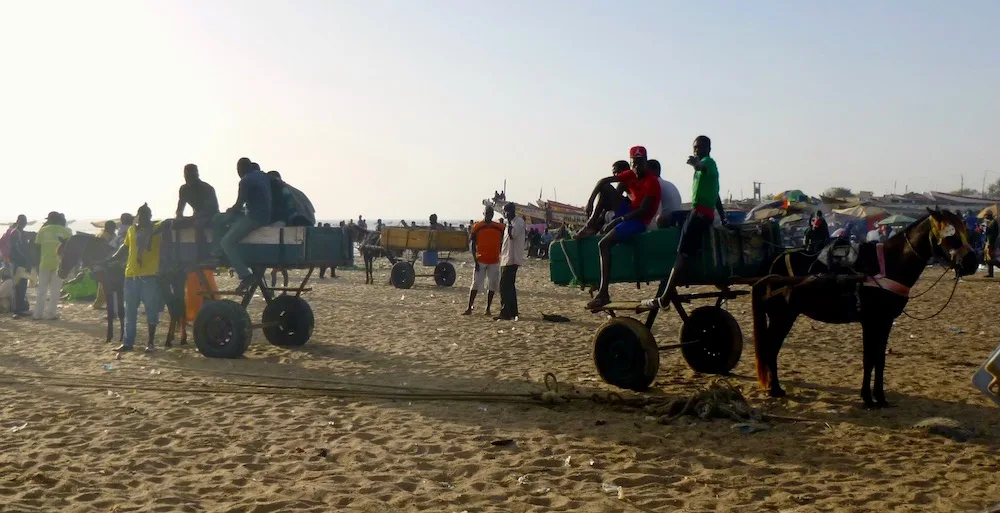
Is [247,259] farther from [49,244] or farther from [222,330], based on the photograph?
[49,244]

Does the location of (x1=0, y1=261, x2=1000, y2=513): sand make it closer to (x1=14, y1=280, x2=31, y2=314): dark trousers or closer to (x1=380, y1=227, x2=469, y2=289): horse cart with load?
(x1=14, y1=280, x2=31, y2=314): dark trousers

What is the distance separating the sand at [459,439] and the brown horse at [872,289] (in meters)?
0.58

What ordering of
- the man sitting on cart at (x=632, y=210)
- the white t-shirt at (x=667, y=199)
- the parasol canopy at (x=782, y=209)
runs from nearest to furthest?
the man sitting on cart at (x=632, y=210) < the white t-shirt at (x=667, y=199) < the parasol canopy at (x=782, y=209)

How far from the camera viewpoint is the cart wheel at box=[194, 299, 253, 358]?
35.0 ft

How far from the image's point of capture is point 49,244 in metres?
14.9

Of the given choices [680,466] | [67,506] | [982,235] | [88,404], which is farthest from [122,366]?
[982,235]

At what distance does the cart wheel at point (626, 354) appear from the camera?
27.2 feet

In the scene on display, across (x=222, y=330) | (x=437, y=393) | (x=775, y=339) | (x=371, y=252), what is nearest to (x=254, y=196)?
(x=222, y=330)

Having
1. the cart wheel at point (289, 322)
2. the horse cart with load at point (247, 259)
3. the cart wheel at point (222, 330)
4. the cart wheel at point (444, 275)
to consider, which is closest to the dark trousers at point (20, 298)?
the horse cart with load at point (247, 259)

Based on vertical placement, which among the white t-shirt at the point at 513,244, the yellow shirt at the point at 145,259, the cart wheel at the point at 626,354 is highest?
A: the white t-shirt at the point at 513,244

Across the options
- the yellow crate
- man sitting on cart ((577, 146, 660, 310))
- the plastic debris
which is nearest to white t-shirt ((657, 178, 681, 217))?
man sitting on cart ((577, 146, 660, 310))

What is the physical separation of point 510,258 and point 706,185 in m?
6.64

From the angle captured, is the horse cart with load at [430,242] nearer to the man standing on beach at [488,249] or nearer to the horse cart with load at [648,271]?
the man standing on beach at [488,249]

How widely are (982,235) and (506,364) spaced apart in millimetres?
28033
